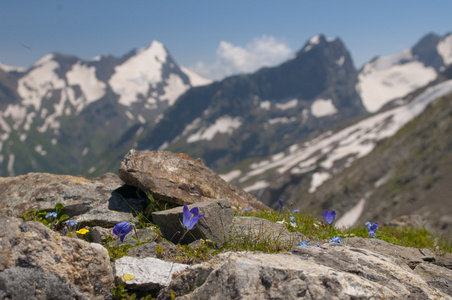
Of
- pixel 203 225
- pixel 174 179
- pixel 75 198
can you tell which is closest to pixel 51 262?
pixel 203 225

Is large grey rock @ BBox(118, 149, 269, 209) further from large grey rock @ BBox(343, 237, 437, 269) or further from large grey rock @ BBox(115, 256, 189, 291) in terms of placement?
large grey rock @ BBox(343, 237, 437, 269)

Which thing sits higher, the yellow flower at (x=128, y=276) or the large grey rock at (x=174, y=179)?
the large grey rock at (x=174, y=179)

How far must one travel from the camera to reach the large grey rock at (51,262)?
459 centimetres

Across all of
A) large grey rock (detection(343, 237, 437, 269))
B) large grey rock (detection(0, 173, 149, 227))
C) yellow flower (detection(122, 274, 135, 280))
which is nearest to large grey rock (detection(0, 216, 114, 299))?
yellow flower (detection(122, 274, 135, 280))

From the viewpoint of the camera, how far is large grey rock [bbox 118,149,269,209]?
9547mm

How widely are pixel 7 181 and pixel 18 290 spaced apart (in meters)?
7.91

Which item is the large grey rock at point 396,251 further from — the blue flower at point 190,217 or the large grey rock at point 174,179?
the large grey rock at point 174,179

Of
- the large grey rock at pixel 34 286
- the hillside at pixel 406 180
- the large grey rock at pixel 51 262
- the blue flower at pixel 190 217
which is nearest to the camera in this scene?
the large grey rock at pixel 34 286

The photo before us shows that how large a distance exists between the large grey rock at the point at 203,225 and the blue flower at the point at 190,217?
2.61 ft

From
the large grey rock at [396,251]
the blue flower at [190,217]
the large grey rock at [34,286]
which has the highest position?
the large grey rock at [396,251]

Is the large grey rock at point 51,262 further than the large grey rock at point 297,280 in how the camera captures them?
No

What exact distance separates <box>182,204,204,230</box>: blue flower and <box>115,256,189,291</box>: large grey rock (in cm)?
65

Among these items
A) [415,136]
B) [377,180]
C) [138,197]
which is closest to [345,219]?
[377,180]

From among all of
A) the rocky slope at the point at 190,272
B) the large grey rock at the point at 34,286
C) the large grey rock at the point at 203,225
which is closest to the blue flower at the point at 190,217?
the rocky slope at the point at 190,272
